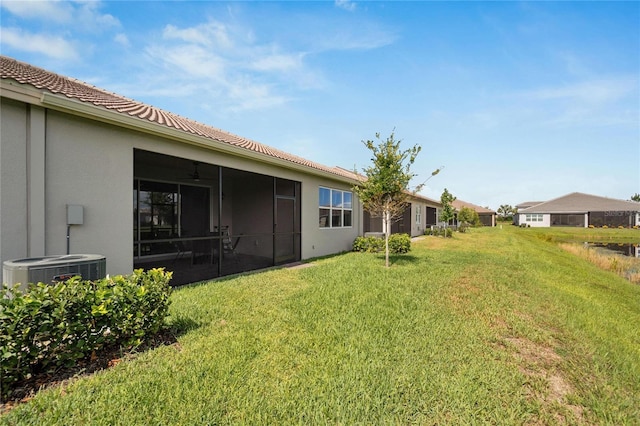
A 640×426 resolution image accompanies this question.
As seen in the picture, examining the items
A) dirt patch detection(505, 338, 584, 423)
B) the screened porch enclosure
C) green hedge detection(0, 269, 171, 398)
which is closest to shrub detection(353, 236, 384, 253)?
the screened porch enclosure

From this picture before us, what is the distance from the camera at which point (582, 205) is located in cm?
5012

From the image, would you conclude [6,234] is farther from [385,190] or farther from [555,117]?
[555,117]

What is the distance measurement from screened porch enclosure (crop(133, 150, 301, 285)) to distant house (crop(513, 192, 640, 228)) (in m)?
57.4

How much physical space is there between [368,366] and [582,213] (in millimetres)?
63854

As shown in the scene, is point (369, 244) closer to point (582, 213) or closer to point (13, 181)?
point (13, 181)

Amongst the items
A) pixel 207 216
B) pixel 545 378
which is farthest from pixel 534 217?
pixel 545 378

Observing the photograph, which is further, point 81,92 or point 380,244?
point 380,244

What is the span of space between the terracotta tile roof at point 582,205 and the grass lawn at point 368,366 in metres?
58.4

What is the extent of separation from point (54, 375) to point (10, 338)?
0.65 meters

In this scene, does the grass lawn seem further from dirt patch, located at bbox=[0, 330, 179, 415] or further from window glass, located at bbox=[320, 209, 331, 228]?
window glass, located at bbox=[320, 209, 331, 228]

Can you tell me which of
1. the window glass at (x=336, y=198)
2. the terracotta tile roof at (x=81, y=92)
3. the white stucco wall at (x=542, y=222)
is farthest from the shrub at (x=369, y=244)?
the white stucco wall at (x=542, y=222)

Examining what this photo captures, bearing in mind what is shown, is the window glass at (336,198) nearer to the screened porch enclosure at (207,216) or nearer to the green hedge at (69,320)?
the screened porch enclosure at (207,216)

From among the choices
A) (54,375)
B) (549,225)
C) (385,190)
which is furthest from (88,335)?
(549,225)

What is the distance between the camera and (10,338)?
2332mm
